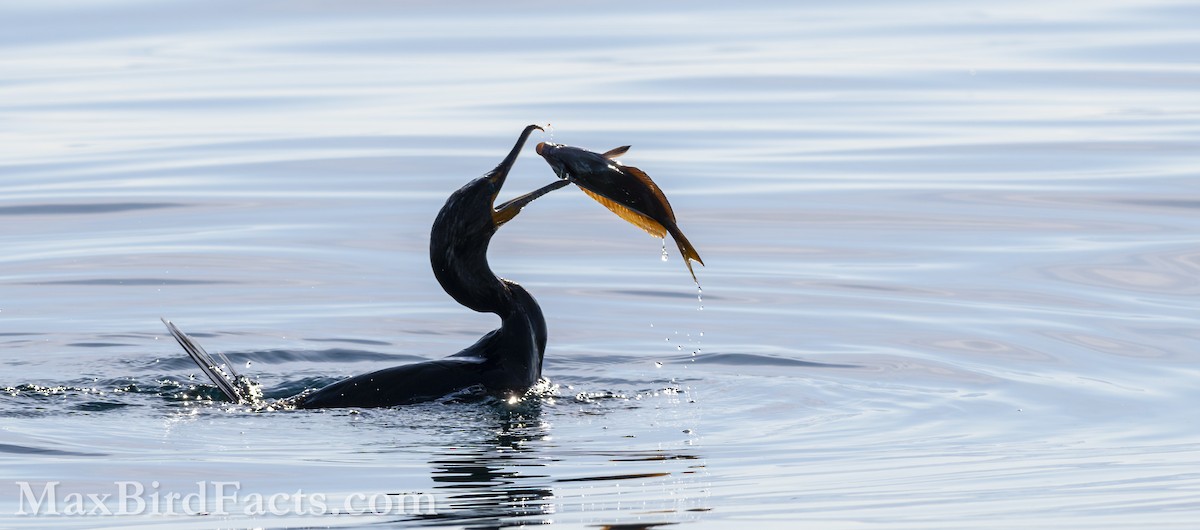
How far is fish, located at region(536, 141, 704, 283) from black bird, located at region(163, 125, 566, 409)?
135mm

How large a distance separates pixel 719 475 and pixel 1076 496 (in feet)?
4.10

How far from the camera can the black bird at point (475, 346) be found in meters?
8.34

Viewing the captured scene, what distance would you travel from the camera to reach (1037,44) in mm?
24078

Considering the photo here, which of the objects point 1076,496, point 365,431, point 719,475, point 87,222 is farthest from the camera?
point 87,222

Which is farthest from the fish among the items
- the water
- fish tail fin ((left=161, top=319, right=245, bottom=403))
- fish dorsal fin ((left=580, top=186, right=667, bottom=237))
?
fish tail fin ((left=161, top=319, right=245, bottom=403))

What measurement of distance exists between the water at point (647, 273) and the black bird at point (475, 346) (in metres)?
0.16

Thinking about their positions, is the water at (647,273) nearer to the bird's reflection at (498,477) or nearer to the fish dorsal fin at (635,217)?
the bird's reflection at (498,477)

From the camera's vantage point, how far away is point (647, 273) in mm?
12461

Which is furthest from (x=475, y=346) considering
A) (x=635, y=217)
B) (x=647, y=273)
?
(x=647, y=273)

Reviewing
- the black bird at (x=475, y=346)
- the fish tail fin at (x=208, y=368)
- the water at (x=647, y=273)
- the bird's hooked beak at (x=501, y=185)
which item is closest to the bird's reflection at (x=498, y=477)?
the water at (x=647, y=273)

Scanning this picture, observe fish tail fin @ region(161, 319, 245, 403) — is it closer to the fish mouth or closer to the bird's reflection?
the bird's reflection

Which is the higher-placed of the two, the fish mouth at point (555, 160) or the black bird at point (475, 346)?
the fish mouth at point (555, 160)

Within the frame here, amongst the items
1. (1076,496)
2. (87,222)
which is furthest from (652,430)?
(87,222)

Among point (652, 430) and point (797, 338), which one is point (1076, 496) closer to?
point (652, 430)
